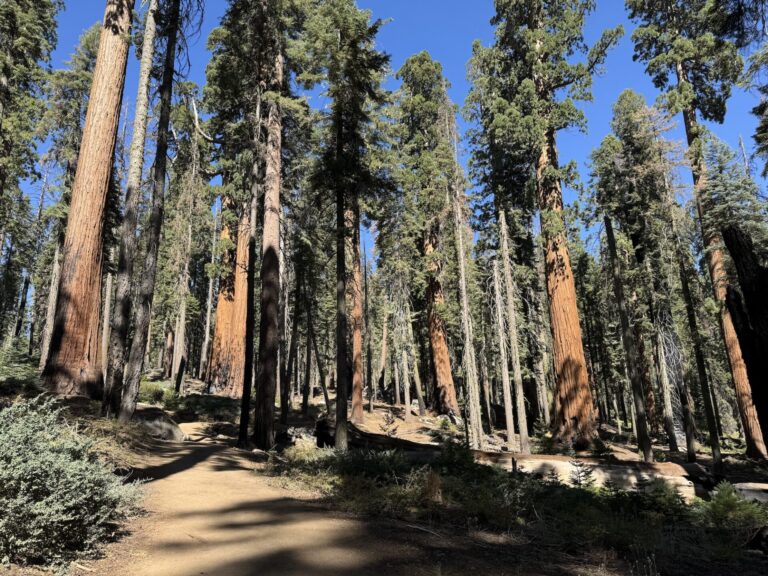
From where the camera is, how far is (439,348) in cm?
2662

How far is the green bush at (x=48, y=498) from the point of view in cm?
335

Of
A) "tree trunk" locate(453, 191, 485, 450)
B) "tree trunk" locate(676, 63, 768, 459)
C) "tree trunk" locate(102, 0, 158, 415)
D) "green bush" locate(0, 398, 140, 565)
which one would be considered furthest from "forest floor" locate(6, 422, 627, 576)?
"tree trunk" locate(676, 63, 768, 459)

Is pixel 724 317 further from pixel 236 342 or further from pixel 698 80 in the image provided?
pixel 236 342

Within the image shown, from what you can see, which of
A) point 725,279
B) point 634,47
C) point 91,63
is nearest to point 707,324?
point 725,279

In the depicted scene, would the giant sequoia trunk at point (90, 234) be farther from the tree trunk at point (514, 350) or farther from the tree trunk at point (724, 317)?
the tree trunk at point (724, 317)

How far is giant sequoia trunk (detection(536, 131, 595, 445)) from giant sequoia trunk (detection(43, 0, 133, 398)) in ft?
44.9

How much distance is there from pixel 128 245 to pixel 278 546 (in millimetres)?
8888

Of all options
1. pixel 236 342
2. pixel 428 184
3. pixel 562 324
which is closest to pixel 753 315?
pixel 562 324

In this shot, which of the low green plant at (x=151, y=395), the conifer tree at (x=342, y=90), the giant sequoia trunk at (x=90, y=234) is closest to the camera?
the giant sequoia trunk at (x=90, y=234)

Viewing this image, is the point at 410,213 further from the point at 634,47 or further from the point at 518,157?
the point at 634,47

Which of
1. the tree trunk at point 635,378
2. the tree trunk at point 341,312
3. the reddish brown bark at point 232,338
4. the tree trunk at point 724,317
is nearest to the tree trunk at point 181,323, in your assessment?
the reddish brown bark at point 232,338

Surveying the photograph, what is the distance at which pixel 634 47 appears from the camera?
19422mm

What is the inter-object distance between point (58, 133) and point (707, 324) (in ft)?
145

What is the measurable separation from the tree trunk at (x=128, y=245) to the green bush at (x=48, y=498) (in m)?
5.60
